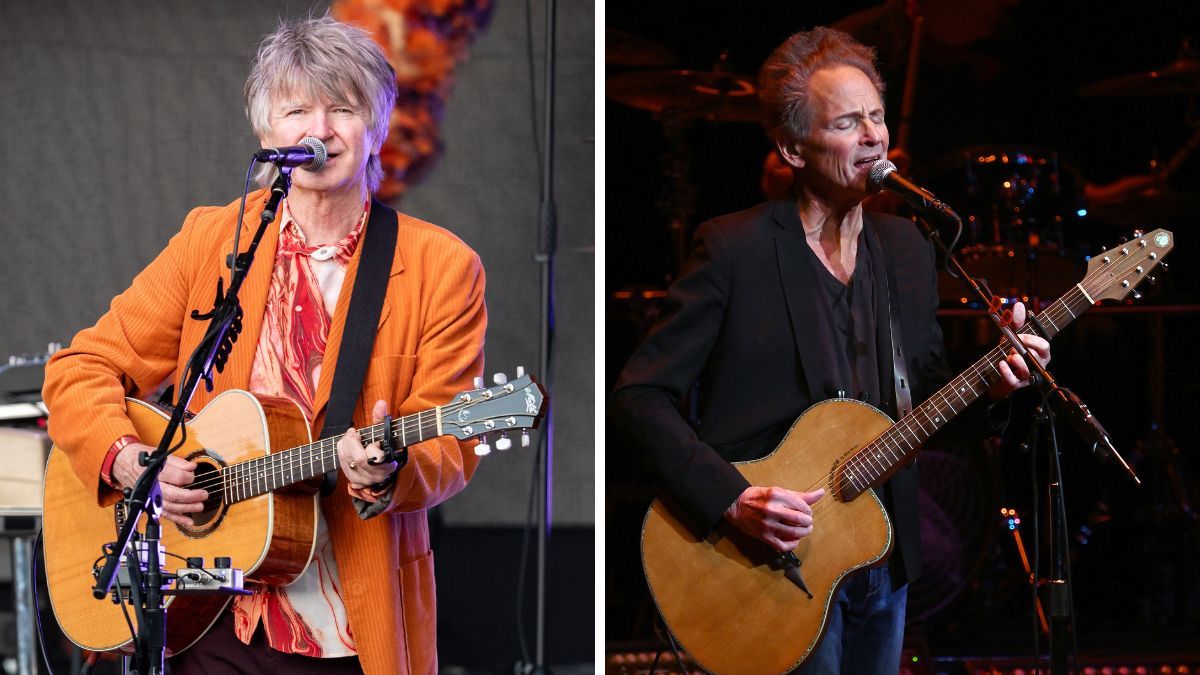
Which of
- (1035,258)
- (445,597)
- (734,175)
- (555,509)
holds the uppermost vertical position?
(734,175)

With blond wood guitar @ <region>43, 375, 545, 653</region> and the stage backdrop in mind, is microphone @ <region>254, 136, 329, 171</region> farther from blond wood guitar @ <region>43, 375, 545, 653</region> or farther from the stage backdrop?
the stage backdrop

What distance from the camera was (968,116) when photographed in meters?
4.14

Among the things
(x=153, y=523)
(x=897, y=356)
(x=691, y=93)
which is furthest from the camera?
(x=691, y=93)

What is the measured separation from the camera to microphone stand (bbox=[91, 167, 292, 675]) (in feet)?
8.34

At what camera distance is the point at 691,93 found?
13.0 feet

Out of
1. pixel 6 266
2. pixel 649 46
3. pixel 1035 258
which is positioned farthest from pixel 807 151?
pixel 6 266

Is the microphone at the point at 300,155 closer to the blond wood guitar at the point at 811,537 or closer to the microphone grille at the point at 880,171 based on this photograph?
the blond wood guitar at the point at 811,537

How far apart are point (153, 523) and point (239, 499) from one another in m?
0.42

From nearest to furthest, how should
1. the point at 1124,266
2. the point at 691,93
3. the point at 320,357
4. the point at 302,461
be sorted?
1. the point at 302,461
2. the point at 320,357
3. the point at 1124,266
4. the point at 691,93

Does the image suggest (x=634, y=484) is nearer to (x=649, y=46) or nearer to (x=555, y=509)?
(x=555, y=509)

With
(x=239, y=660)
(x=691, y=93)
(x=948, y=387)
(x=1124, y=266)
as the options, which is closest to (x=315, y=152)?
(x=239, y=660)

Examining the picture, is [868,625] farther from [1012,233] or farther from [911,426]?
[1012,233]

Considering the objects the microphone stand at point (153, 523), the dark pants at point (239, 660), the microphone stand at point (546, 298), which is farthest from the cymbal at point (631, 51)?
the dark pants at point (239, 660)

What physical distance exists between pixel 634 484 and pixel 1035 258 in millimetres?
1461
